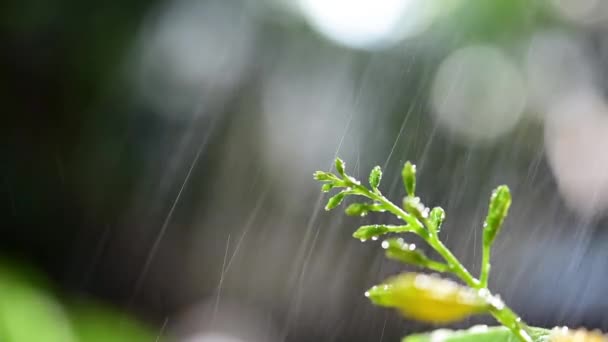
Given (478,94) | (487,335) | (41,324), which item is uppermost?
(478,94)

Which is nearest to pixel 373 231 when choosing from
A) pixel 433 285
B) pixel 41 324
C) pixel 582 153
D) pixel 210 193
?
pixel 433 285

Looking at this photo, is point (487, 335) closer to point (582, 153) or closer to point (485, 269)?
point (485, 269)

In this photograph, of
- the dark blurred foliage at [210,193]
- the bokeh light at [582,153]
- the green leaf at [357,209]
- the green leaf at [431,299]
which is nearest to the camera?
the green leaf at [431,299]

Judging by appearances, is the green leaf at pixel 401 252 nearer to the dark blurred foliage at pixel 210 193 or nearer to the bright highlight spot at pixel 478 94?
the dark blurred foliage at pixel 210 193

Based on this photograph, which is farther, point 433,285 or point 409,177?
point 409,177

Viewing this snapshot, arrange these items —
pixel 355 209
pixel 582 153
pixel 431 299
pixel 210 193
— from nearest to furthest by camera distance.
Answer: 1. pixel 431 299
2. pixel 355 209
3. pixel 210 193
4. pixel 582 153

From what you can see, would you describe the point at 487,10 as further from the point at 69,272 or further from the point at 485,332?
the point at 485,332

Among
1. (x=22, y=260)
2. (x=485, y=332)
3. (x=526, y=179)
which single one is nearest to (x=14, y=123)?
(x=22, y=260)

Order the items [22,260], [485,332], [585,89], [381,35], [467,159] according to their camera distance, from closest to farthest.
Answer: [485,332] → [22,260] → [467,159] → [585,89] → [381,35]

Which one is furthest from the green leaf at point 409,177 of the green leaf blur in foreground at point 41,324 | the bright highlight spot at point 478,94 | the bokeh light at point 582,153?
the bright highlight spot at point 478,94
